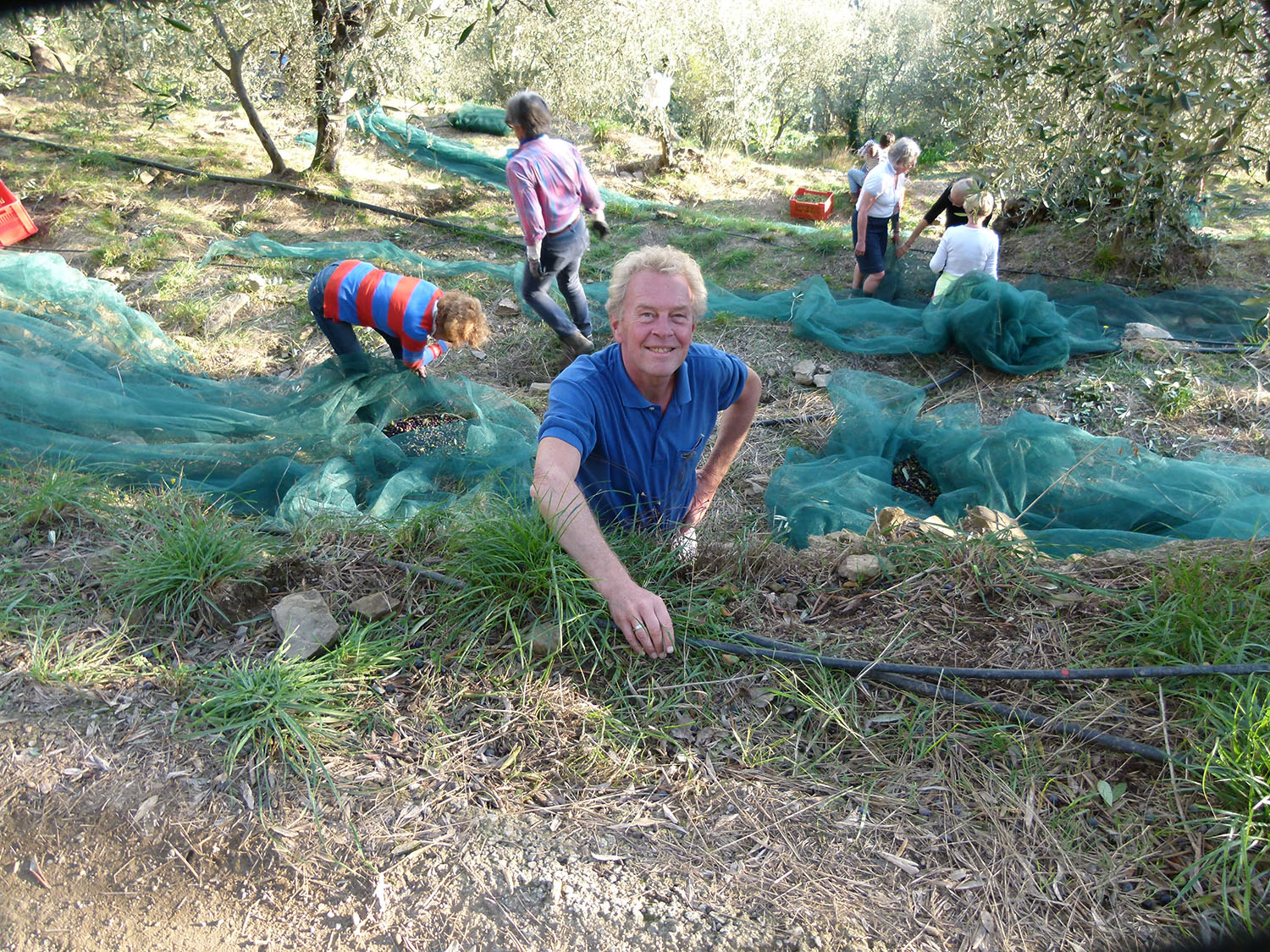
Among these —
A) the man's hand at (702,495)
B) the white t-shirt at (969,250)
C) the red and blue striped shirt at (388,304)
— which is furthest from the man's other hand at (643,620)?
the white t-shirt at (969,250)

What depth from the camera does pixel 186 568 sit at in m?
2.01

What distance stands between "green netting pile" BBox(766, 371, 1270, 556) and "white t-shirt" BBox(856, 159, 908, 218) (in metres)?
3.42

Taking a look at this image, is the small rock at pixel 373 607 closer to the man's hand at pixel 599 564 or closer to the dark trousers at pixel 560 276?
the man's hand at pixel 599 564

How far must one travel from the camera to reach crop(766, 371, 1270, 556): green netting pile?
2814 millimetres

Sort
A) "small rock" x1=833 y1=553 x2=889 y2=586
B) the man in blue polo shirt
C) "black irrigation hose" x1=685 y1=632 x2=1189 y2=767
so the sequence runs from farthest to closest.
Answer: the man in blue polo shirt < "small rock" x1=833 y1=553 x2=889 y2=586 < "black irrigation hose" x1=685 y1=632 x2=1189 y2=767

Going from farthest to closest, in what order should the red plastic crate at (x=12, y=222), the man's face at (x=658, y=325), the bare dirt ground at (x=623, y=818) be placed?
the red plastic crate at (x=12, y=222), the man's face at (x=658, y=325), the bare dirt ground at (x=623, y=818)

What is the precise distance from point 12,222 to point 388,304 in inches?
219

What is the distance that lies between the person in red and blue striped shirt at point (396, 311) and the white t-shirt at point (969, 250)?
409 centimetres

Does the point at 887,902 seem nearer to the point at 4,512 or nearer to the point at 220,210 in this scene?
the point at 4,512

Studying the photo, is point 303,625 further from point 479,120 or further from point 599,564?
point 479,120

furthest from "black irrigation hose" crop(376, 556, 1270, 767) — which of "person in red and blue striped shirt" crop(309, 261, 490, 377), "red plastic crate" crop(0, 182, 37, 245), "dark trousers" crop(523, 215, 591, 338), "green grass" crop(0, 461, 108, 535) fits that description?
"red plastic crate" crop(0, 182, 37, 245)

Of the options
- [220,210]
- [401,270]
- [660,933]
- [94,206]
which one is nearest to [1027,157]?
[660,933]

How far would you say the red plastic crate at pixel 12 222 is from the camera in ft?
22.7

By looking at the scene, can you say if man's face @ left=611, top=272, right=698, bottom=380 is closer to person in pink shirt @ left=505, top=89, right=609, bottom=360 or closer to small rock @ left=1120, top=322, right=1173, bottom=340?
person in pink shirt @ left=505, top=89, right=609, bottom=360
